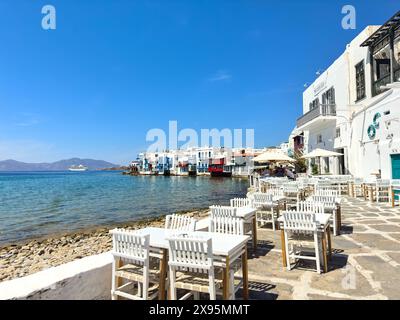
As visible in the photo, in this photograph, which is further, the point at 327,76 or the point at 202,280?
the point at 327,76

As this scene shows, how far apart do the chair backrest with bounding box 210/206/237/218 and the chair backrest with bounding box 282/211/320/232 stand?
3.42 ft

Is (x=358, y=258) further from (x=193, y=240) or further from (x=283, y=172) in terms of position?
(x=283, y=172)

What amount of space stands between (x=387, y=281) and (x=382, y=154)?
10.9 m

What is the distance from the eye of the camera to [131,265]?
3596 millimetres

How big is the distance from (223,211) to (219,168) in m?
66.9

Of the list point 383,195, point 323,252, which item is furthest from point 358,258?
point 383,195

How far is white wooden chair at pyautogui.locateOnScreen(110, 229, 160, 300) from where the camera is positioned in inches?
123

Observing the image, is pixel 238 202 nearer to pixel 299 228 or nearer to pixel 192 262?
pixel 299 228

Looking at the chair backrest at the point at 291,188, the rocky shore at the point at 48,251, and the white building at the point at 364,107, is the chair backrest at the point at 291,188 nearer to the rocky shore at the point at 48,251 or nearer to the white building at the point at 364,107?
the white building at the point at 364,107

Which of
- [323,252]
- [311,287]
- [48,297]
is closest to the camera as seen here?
[48,297]

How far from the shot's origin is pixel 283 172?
2066cm

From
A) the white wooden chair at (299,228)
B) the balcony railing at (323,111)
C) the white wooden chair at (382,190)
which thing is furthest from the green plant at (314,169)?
the white wooden chair at (299,228)

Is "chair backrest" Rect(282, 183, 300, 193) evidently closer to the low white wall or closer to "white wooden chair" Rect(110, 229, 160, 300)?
"white wooden chair" Rect(110, 229, 160, 300)

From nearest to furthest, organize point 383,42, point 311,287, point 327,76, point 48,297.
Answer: point 48,297, point 311,287, point 383,42, point 327,76
